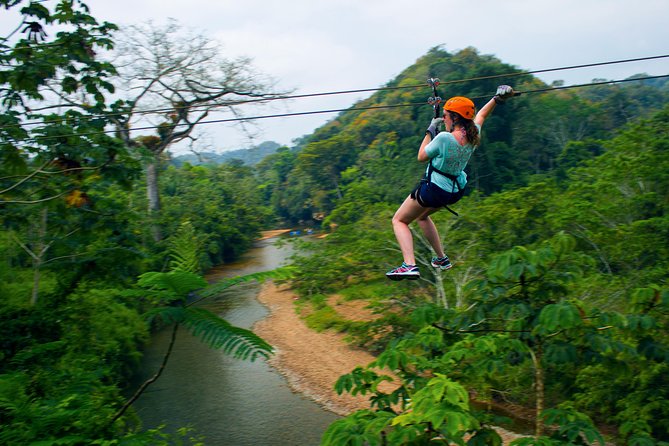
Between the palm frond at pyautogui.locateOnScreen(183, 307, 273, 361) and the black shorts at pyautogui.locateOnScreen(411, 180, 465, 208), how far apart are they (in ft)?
5.05

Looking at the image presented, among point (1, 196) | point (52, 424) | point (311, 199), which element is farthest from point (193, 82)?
point (311, 199)

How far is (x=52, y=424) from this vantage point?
4.14 meters

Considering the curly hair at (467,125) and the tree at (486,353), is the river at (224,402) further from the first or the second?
the curly hair at (467,125)

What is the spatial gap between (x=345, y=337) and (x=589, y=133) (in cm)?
2338

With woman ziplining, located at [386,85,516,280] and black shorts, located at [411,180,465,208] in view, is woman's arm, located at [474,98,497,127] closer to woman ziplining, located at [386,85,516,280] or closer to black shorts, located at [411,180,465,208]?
woman ziplining, located at [386,85,516,280]

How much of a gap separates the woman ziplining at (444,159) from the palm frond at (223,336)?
135 cm

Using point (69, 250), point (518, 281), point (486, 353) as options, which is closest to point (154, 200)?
point (69, 250)

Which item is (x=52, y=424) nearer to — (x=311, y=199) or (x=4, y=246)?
(x=4, y=246)

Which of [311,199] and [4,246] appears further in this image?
[311,199]

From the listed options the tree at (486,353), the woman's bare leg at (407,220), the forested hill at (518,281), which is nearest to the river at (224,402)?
the forested hill at (518,281)

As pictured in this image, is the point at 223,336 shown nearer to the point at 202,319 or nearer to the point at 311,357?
the point at 202,319

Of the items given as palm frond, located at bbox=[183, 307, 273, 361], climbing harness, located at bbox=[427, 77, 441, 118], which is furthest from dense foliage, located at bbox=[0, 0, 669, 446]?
climbing harness, located at bbox=[427, 77, 441, 118]

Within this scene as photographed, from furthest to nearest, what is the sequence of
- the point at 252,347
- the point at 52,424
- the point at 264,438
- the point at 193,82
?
the point at 193,82 < the point at 264,438 < the point at 52,424 < the point at 252,347

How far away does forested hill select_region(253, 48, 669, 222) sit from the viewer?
2356cm
